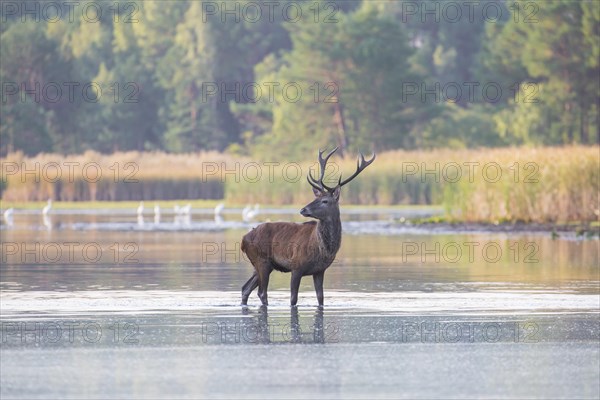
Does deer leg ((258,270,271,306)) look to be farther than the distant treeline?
No

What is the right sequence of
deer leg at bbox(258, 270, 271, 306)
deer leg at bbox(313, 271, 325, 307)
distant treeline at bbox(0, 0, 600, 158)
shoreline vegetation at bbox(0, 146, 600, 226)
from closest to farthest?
deer leg at bbox(313, 271, 325, 307) < deer leg at bbox(258, 270, 271, 306) < shoreline vegetation at bbox(0, 146, 600, 226) < distant treeline at bbox(0, 0, 600, 158)

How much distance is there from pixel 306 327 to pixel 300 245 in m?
2.59

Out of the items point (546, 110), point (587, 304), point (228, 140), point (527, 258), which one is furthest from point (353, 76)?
point (587, 304)

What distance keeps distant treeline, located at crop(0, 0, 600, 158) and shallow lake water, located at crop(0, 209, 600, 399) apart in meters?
45.5

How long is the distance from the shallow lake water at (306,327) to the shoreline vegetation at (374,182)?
9597 mm

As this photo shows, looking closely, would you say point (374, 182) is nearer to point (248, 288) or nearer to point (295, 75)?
point (295, 75)

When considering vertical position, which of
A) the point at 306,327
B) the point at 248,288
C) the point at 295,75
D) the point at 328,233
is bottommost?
the point at 306,327

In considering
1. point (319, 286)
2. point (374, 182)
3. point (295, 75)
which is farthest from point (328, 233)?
point (295, 75)

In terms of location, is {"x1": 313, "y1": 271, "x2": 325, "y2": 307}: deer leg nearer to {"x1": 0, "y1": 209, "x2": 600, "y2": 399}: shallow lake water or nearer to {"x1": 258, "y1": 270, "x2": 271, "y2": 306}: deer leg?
{"x1": 0, "y1": 209, "x2": 600, "y2": 399}: shallow lake water

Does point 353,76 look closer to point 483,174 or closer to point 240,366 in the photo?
point 483,174

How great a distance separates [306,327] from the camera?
1689 centimetres

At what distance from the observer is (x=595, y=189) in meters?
41.8

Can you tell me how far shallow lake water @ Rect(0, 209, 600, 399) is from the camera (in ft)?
41.3

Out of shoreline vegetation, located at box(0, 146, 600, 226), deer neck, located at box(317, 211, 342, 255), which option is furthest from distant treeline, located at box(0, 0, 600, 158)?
deer neck, located at box(317, 211, 342, 255)
